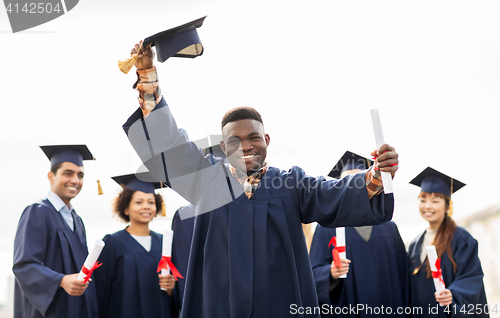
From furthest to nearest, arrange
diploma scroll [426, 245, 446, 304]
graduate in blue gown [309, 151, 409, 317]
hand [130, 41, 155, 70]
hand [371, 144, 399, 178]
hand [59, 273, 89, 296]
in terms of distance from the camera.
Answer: graduate in blue gown [309, 151, 409, 317] → diploma scroll [426, 245, 446, 304] → hand [59, 273, 89, 296] → hand [130, 41, 155, 70] → hand [371, 144, 399, 178]

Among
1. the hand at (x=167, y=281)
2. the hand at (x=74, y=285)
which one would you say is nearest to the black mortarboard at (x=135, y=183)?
the hand at (x=167, y=281)

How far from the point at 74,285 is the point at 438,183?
3873 mm

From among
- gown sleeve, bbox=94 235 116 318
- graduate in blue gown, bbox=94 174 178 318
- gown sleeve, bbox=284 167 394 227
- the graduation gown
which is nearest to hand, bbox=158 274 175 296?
graduate in blue gown, bbox=94 174 178 318

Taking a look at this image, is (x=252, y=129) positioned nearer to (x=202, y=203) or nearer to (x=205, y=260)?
(x=202, y=203)

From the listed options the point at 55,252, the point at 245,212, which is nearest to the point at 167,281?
the point at 55,252

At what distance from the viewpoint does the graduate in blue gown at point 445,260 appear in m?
4.40

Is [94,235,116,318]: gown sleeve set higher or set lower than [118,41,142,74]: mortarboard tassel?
lower

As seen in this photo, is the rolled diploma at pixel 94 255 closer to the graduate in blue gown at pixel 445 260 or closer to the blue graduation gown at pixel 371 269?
the blue graduation gown at pixel 371 269

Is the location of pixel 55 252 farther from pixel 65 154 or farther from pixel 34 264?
pixel 65 154

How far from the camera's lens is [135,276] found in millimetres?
4707

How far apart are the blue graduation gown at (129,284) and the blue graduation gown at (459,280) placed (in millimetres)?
2510

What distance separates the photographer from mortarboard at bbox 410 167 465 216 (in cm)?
514

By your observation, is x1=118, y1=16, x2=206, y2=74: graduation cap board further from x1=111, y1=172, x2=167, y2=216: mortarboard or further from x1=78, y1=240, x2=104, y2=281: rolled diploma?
x1=111, y1=172, x2=167, y2=216: mortarboard

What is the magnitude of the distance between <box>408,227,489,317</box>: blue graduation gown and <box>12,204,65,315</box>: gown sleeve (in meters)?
3.39
